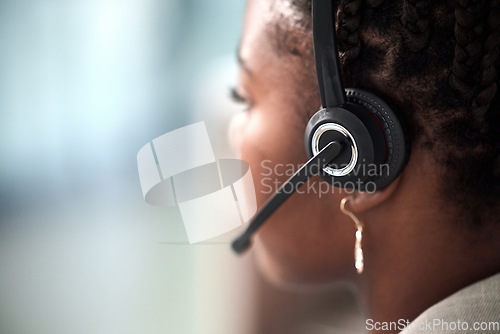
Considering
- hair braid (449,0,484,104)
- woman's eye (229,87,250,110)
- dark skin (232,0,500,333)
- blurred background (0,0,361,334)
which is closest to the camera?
hair braid (449,0,484,104)

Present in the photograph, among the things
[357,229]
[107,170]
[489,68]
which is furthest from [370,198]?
[107,170]

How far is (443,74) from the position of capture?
433 millimetres

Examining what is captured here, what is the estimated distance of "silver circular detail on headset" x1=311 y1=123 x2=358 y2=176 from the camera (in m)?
0.44

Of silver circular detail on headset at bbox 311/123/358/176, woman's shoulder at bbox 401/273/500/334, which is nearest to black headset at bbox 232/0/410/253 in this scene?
silver circular detail on headset at bbox 311/123/358/176

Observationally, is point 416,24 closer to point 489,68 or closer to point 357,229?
point 489,68

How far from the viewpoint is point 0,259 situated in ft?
3.15

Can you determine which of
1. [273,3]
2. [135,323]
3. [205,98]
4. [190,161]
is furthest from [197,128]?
[135,323]

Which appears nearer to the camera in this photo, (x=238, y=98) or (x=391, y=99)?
(x=391, y=99)

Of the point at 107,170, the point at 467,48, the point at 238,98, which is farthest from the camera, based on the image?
the point at 107,170

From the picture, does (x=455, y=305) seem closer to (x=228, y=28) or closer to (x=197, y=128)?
(x=197, y=128)

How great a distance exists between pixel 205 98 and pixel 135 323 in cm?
45

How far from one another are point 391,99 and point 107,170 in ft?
2.39

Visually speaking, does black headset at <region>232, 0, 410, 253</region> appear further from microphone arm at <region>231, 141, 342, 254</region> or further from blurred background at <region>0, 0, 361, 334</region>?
blurred background at <region>0, 0, 361, 334</region>

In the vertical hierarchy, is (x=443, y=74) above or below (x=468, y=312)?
above
